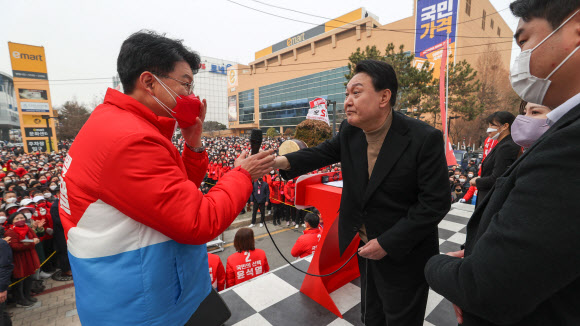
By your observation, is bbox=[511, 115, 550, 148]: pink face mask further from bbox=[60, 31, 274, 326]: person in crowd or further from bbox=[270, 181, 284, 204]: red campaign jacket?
bbox=[270, 181, 284, 204]: red campaign jacket

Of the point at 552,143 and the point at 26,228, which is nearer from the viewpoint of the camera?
the point at 552,143

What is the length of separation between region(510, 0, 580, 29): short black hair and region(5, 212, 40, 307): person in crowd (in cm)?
660

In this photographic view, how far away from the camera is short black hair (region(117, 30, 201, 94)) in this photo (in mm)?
1237

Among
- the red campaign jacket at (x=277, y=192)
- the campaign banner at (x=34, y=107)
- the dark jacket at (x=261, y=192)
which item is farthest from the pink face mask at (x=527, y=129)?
the campaign banner at (x=34, y=107)

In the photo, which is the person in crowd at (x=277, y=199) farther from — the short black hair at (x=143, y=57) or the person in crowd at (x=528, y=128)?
the short black hair at (x=143, y=57)

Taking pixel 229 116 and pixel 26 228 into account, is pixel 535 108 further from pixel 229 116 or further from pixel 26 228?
pixel 229 116

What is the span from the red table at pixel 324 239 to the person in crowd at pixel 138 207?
58.4 inches

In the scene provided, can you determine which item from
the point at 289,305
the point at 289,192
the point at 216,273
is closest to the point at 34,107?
the point at 289,192

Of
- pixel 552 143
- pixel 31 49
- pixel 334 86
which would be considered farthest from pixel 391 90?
pixel 334 86

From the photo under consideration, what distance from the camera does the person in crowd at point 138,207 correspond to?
967 mm

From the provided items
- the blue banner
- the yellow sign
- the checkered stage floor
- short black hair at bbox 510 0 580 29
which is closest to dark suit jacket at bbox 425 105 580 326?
short black hair at bbox 510 0 580 29

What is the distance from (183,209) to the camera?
99 cm

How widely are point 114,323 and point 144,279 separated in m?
0.26

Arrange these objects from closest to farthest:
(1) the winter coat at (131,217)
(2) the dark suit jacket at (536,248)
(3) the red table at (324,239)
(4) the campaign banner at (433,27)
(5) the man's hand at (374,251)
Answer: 1. (2) the dark suit jacket at (536,248)
2. (1) the winter coat at (131,217)
3. (5) the man's hand at (374,251)
4. (3) the red table at (324,239)
5. (4) the campaign banner at (433,27)
